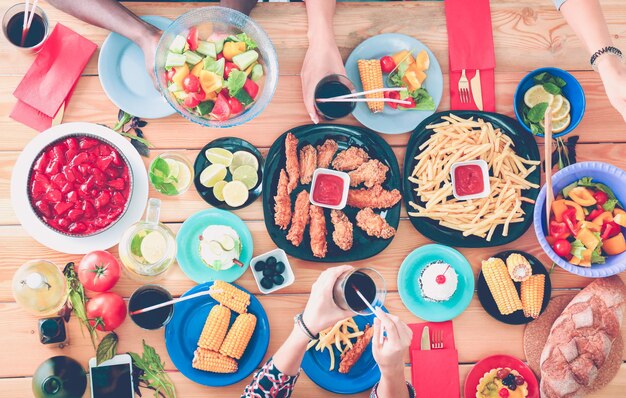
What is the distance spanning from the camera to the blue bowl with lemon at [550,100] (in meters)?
2.57

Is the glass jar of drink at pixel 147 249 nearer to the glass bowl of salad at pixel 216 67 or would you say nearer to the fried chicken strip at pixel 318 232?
the glass bowl of salad at pixel 216 67

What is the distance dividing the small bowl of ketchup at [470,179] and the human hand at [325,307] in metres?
0.71

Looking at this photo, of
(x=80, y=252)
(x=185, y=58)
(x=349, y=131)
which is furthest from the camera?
(x=349, y=131)

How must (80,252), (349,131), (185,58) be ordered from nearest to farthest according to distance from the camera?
(185,58)
(80,252)
(349,131)

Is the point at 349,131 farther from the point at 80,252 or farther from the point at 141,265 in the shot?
the point at 80,252

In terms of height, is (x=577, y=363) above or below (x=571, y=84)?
below

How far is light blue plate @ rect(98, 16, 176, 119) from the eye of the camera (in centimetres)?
249

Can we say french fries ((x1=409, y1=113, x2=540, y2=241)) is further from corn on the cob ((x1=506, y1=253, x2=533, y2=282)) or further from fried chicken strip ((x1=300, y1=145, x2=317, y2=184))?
fried chicken strip ((x1=300, y1=145, x2=317, y2=184))

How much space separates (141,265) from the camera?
7.72ft

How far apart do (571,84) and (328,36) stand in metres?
1.21

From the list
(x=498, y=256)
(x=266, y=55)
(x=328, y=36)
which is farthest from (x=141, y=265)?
(x=498, y=256)

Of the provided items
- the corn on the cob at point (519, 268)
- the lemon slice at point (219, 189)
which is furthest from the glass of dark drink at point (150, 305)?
the corn on the cob at point (519, 268)

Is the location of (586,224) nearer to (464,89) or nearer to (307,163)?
(464,89)

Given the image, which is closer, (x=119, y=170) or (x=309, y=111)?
(x=119, y=170)
